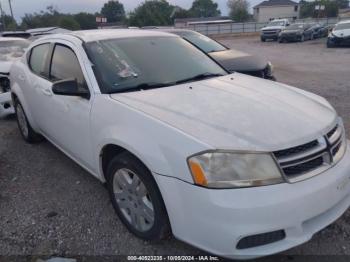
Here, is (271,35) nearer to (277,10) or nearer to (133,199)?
(133,199)

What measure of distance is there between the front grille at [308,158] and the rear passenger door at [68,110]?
1694 mm

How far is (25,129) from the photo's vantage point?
4891 millimetres

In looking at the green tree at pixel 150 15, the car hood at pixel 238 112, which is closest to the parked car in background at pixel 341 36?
the car hood at pixel 238 112

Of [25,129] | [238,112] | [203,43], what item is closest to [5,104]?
[25,129]

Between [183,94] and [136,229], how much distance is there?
3.87 ft

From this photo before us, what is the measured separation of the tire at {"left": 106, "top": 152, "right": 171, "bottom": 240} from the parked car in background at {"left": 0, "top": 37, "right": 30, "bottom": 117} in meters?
3.98

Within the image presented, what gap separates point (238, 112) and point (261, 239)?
3.00 feet

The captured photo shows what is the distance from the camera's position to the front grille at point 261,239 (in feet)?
6.90

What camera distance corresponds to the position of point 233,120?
2395mm

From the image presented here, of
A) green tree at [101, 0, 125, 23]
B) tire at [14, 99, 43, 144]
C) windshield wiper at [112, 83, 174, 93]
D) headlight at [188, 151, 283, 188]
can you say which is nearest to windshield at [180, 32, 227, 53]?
tire at [14, 99, 43, 144]

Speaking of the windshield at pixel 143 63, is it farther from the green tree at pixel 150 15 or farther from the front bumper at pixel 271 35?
the green tree at pixel 150 15

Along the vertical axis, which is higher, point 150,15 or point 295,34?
point 150,15

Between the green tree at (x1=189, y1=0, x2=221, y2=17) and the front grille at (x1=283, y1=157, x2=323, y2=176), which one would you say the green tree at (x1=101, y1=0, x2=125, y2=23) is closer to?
the green tree at (x1=189, y1=0, x2=221, y2=17)

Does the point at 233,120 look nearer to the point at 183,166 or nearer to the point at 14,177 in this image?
the point at 183,166
